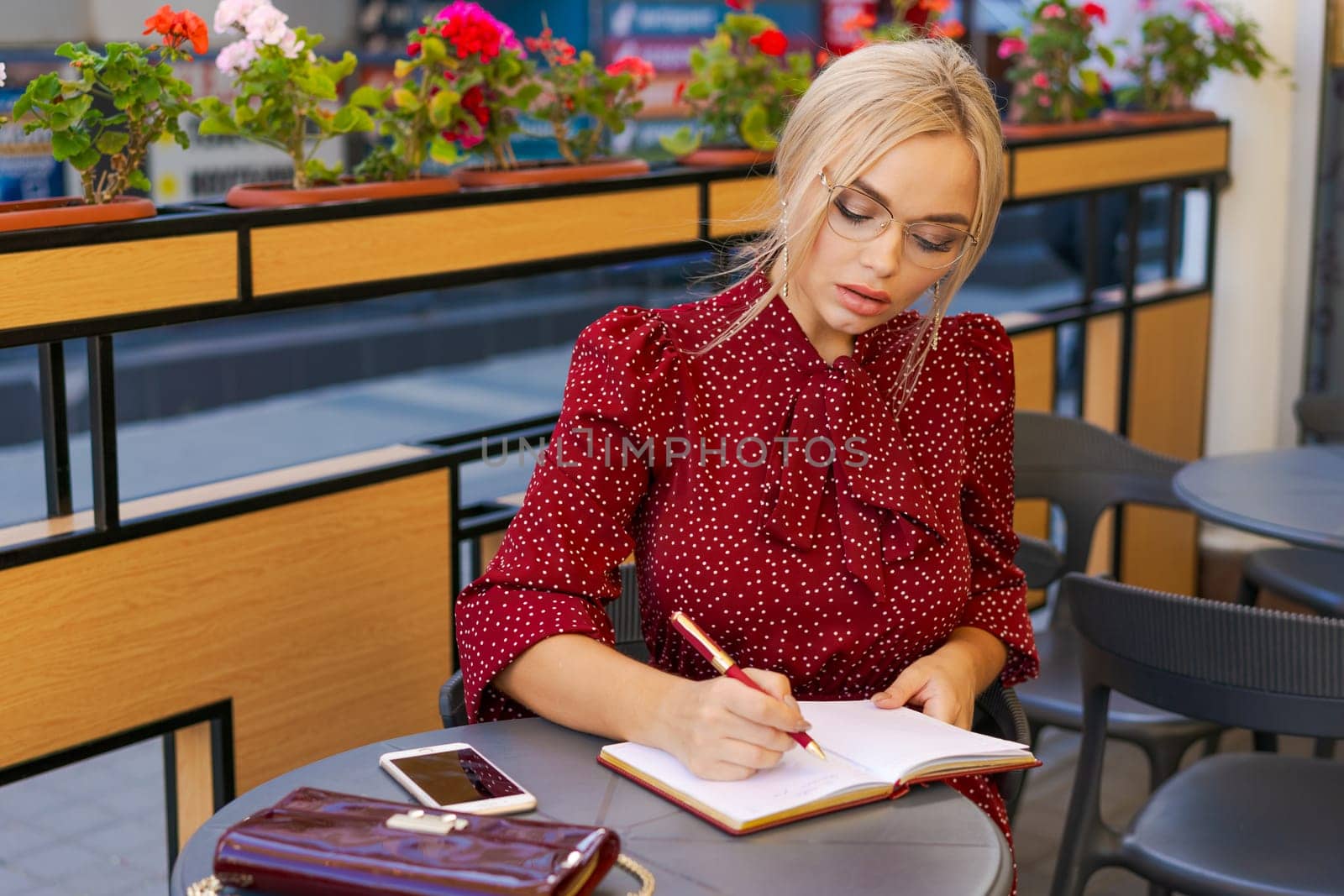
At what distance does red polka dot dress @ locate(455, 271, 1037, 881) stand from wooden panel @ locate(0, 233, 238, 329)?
712mm

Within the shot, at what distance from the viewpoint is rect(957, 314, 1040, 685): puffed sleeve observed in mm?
1867

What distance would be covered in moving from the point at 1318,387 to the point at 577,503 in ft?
12.8

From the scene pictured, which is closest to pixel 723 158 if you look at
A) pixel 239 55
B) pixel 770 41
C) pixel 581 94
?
pixel 770 41

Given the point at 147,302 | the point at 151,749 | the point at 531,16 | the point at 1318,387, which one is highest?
the point at 531,16

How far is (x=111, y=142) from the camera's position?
2.07 metres

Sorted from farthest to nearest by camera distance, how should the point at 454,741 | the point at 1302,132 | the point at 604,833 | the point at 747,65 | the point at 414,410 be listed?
the point at 414,410
the point at 1302,132
the point at 747,65
the point at 454,741
the point at 604,833

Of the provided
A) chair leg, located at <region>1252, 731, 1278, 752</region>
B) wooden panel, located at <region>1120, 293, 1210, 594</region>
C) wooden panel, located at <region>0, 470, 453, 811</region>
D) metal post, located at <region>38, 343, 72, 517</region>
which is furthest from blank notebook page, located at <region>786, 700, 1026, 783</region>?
wooden panel, located at <region>1120, 293, 1210, 594</region>

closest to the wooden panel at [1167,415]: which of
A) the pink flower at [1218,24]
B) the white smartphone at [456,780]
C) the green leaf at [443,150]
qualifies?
the pink flower at [1218,24]

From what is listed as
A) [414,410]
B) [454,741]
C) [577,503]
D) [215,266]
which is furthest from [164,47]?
[414,410]

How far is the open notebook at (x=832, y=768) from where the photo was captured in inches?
53.0

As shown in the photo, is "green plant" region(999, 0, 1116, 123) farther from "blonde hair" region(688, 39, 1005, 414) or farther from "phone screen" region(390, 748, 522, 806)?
"phone screen" region(390, 748, 522, 806)

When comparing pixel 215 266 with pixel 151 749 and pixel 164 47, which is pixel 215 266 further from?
pixel 151 749

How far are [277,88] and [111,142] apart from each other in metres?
0.30

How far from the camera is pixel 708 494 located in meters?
1.69
